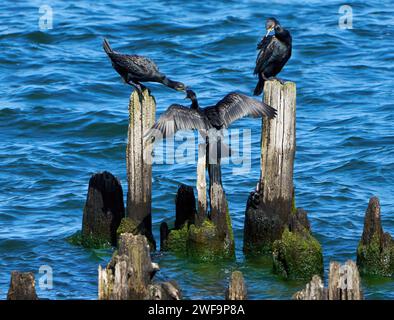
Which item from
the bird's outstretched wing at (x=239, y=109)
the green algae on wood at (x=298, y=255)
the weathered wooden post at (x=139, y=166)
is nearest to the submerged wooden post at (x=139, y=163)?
the weathered wooden post at (x=139, y=166)

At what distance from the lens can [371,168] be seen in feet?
65.3

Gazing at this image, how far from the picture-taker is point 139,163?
13.1 meters

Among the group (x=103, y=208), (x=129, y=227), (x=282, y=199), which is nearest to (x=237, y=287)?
(x=282, y=199)

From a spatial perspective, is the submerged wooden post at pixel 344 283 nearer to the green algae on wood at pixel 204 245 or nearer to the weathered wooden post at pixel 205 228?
the weathered wooden post at pixel 205 228

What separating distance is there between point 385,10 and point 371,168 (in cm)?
1201

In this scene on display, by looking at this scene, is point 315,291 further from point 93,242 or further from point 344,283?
point 93,242

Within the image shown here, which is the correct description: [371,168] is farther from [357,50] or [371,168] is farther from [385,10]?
[385,10]

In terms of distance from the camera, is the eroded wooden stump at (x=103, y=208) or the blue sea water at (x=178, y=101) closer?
the eroded wooden stump at (x=103, y=208)

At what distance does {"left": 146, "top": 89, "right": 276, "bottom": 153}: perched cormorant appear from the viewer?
499 inches

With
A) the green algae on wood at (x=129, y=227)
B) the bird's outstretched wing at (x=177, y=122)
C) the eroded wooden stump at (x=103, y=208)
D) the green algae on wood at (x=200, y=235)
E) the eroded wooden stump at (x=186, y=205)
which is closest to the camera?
the bird's outstretched wing at (x=177, y=122)

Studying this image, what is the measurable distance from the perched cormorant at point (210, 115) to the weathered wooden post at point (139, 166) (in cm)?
17

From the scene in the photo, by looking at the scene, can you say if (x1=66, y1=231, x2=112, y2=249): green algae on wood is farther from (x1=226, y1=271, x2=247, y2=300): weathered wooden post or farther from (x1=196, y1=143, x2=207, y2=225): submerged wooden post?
(x1=226, y1=271, x2=247, y2=300): weathered wooden post

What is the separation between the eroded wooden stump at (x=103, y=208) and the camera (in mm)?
13891
